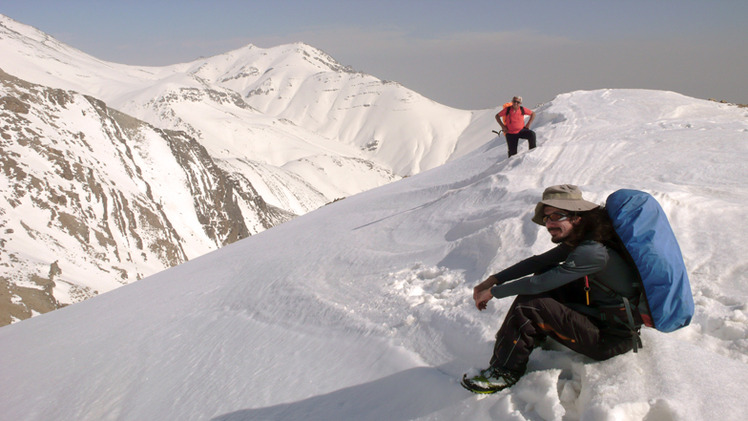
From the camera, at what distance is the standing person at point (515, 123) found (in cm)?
1041

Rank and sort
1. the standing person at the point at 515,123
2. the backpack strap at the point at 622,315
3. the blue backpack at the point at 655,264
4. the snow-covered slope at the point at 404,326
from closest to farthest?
the blue backpack at the point at 655,264 → the backpack strap at the point at 622,315 → the snow-covered slope at the point at 404,326 → the standing person at the point at 515,123

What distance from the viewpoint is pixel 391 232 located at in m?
8.05

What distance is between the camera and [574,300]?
3234 millimetres

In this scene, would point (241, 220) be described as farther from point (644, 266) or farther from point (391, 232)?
point (644, 266)

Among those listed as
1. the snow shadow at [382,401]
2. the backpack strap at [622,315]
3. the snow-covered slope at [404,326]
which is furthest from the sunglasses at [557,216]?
the snow shadow at [382,401]

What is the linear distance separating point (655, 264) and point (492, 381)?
1.21 m

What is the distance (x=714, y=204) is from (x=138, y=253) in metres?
45.8

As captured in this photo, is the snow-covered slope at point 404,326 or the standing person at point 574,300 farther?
the snow-covered slope at point 404,326

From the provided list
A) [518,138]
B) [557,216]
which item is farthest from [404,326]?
[518,138]

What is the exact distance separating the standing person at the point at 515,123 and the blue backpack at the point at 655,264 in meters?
7.74

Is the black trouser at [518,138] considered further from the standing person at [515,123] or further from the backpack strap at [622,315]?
the backpack strap at [622,315]

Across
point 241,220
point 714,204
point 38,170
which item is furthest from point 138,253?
point 714,204

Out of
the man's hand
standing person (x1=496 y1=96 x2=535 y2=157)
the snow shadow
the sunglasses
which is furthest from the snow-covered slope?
the sunglasses

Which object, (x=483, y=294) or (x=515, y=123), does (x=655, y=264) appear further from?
(x=515, y=123)
